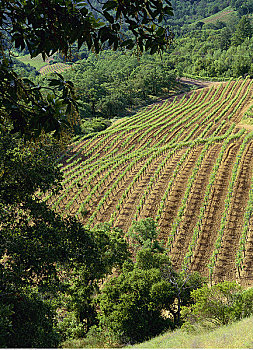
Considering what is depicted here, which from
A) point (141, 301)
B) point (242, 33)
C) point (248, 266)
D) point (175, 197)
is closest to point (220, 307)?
point (141, 301)

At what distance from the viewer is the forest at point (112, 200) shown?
10.1 feet

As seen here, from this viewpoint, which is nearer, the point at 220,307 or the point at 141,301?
the point at 220,307

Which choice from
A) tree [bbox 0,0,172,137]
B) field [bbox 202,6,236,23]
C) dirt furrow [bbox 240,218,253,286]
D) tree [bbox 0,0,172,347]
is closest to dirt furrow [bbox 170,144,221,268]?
dirt furrow [bbox 240,218,253,286]

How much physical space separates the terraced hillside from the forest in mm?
113

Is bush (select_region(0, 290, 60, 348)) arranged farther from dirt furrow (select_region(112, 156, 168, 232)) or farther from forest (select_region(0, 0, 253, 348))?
dirt furrow (select_region(112, 156, 168, 232))

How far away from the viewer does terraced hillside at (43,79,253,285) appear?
17.5m

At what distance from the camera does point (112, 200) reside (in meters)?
23.4

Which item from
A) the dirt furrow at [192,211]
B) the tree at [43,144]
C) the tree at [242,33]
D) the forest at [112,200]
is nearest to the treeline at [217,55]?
the tree at [242,33]

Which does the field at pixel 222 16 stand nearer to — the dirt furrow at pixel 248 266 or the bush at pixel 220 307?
the dirt furrow at pixel 248 266

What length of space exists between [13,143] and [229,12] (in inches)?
7909

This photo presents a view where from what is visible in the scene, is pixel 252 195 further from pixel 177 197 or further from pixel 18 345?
pixel 18 345

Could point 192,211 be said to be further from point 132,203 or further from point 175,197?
point 132,203

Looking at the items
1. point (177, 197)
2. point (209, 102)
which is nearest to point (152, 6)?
point (177, 197)

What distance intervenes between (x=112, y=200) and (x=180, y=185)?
18.0 ft
